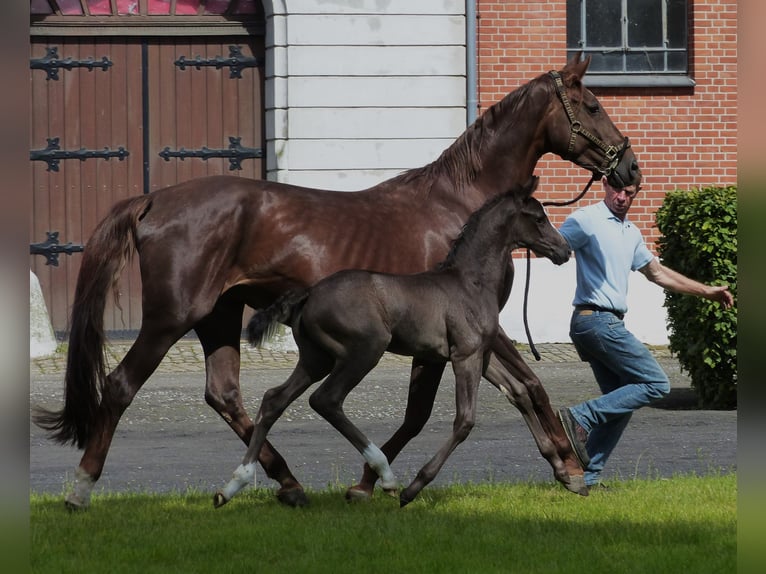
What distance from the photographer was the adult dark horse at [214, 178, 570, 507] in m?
5.84

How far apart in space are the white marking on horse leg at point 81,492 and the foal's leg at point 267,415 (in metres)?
0.62

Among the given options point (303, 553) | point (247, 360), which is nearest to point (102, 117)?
point (247, 360)

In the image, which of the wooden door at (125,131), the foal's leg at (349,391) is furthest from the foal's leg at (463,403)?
the wooden door at (125,131)

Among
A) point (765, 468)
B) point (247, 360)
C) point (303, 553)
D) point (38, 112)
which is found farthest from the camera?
point (38, 112)

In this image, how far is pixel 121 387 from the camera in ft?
20.4

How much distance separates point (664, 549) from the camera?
5082 millimetres

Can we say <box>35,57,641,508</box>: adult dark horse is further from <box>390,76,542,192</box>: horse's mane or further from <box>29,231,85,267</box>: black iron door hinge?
<box>29,231,85,267</box>: black iron door hinge

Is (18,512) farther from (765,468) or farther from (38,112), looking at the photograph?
(38,112)

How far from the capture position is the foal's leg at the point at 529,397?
21.3 ft

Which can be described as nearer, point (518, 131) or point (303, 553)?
point (303, 553)

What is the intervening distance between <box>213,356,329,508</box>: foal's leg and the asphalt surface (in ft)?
3.09

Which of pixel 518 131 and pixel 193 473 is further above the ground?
pixel 518 131

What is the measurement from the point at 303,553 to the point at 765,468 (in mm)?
3659

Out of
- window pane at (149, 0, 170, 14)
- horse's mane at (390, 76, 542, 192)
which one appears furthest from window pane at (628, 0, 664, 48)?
horse's mane at (390, 76, 542, 192)
